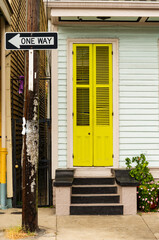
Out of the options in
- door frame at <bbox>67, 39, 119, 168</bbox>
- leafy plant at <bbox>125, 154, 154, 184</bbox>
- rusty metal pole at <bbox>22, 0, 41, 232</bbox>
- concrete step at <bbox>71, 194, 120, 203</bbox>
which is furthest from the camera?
door frame at <bbox>67, 39, 119, 168</bbox>

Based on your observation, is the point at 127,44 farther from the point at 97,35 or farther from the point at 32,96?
the point at 32,96

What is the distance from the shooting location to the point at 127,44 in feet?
29.7

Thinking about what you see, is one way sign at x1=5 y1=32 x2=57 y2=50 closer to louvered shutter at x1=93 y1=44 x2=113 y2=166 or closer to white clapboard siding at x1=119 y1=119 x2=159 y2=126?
louvered shutter at x1=93 y1=44 x2=113 y2=166

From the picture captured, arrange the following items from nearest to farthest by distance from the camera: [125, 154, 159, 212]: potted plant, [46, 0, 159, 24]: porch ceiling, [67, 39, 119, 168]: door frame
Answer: [46, 0, 159, 24]: porch ceiling
[125, 154, 159, 212]: potted plant
[67, 39, 119, 168]: door frame

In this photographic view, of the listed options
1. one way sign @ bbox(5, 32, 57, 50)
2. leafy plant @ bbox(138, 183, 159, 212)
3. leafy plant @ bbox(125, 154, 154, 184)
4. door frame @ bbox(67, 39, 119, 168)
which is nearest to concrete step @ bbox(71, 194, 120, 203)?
leafy plant @ bbox(138, 183, 159, 212)

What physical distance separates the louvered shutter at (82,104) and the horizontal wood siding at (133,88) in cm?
25

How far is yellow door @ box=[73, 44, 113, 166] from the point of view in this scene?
8898 millimetres

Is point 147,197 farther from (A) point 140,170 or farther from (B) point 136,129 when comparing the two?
(B) point 136,129

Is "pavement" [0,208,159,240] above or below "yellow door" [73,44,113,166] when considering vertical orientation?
below

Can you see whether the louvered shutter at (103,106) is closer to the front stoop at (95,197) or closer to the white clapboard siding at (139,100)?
the white clapboard siding at (139,100)

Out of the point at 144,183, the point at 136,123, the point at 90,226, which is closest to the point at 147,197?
the point at 144,183

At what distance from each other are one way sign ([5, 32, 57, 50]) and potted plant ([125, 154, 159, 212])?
374cm

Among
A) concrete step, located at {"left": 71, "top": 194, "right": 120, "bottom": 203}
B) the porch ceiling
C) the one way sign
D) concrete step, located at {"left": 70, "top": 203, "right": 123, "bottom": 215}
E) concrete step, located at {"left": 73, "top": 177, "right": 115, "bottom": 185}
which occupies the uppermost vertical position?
the porch ceiling

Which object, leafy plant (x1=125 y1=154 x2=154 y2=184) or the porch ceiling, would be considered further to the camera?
leafy plant (x1=125 y1=154 x2=154 y2=184)
